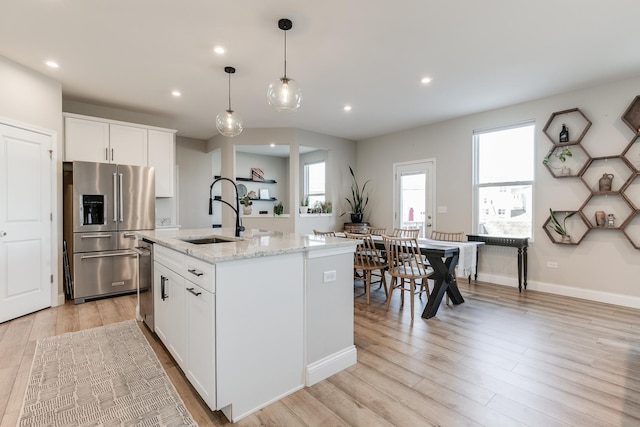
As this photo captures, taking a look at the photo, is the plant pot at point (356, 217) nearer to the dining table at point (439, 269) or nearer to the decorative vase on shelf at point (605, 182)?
the dining table at point (439, 269)

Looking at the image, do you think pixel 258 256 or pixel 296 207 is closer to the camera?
pixel 258 256

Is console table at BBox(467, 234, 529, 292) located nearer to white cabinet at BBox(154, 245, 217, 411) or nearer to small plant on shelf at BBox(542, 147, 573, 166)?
small plant on shelf at BBox(542, 147, 573, 166)

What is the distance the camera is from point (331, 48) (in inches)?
120

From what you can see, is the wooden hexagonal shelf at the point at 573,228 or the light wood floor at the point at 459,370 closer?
the light wood floor at the point at 459,370

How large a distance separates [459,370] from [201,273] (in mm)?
1960

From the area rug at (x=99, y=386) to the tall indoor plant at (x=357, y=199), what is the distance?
4989 mm

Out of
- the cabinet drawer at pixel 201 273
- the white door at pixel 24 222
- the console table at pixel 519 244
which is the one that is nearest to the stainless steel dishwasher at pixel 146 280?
the cabinet drawer at pixel 201 273

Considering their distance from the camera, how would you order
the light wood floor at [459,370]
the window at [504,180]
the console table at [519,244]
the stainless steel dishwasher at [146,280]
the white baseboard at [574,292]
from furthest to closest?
the window at [504,180], the console table at [519,244], the white baseboard at [574,292], the stainless steel dishwasher at [146,280], the light wood floor at [459,370]

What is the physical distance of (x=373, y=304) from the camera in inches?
150

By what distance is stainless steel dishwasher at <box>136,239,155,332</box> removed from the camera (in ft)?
8.88

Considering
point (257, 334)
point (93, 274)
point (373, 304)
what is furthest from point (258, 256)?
point (93, 274)

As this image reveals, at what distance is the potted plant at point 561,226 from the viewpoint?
418cm

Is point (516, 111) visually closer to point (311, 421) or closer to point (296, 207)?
point (296, 207)

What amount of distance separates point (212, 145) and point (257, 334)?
5.86m
